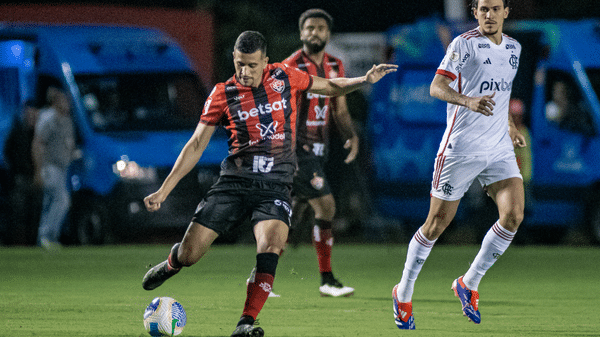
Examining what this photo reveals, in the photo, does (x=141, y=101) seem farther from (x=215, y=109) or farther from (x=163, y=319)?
(x=163, y=319)

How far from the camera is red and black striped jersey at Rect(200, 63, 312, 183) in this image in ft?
24.0

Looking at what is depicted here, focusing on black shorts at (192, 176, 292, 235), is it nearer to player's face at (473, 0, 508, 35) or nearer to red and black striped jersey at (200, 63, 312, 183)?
red and black striped jersey at (200, 63, 312, 183)

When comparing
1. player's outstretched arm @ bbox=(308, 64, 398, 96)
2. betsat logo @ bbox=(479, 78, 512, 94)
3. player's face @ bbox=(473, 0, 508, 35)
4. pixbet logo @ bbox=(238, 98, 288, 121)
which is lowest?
pixbet logo @ bbox=(238, 98, 288, 121)

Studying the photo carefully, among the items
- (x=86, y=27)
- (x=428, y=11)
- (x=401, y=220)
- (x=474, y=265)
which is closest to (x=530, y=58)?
(x=401, y=220)

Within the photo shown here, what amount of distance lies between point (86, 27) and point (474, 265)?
10.4m

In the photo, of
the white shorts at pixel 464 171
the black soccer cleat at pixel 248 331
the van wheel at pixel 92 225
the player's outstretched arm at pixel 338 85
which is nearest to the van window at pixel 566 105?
the van wheel at pixel 92 225

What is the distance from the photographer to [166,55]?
1686cm

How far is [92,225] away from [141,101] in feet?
6.92

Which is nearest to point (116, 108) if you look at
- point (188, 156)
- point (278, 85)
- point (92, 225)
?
point (92, 225)

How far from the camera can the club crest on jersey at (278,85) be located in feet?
24.3

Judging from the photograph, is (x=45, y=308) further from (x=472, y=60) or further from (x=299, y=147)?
(x=472, y=60)

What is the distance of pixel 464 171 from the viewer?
25.0 ft

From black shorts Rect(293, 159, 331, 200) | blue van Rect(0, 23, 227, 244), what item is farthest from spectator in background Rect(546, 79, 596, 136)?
black shorts Rect(293, 159, 331, 200)

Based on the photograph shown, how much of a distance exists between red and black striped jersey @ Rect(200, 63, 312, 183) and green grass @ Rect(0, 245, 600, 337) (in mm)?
1175
